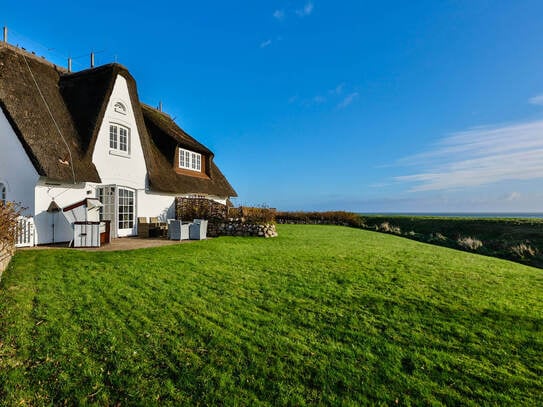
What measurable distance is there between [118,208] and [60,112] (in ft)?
15.8

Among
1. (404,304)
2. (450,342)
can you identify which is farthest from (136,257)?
(450,342)

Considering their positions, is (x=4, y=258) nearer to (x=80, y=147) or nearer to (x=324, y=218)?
(x=80, y=147)

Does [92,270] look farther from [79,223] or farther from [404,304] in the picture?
[404,304]

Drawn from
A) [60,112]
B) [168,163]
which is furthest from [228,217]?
[60,112]

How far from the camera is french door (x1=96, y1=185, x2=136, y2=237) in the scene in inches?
516

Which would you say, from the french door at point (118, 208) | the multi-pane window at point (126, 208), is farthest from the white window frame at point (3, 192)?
the multi-pane window at point (126, 208)

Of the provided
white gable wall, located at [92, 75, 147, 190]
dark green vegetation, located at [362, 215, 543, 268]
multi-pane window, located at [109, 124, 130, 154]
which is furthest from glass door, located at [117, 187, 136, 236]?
dark green vegetation, located at [362, 215, 543, 268]

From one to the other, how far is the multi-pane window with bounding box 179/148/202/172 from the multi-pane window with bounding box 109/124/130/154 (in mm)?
4153

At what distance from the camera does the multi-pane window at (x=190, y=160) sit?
60.2 feet

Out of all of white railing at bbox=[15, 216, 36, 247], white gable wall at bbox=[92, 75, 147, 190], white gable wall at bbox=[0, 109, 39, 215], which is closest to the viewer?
white railing at bbox=[15, 216, 36, 247]

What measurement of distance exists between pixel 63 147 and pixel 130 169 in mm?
3243

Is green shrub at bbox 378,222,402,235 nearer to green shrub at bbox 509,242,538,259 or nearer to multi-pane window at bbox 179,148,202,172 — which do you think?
green shrub at bbox 509,242,538,259

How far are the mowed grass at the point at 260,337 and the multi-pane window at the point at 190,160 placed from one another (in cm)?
1174

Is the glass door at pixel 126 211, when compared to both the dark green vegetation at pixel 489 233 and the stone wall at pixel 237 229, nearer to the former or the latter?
the stone wall at pixel 237 229
